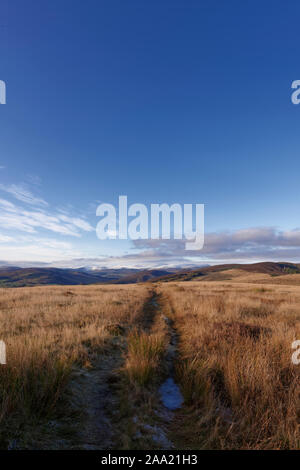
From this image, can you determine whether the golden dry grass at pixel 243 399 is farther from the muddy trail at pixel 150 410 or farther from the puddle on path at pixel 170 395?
the muddy trail at pixel 150 410

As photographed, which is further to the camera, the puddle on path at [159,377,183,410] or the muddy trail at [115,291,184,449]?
the puddle on path at [159,377,183,410]

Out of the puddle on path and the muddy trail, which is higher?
the muddy trail

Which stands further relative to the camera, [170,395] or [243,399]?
[170,395]

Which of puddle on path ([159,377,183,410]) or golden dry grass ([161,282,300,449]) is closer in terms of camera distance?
golden dry grass ([161,282,300,449])

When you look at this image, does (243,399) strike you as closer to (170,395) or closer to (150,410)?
(170,395)

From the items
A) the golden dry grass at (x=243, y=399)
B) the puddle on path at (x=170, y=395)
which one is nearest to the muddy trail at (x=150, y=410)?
the puddle on path at (x=170, y=395)

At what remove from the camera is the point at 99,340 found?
6930mm

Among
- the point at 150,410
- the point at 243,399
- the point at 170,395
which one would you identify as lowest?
the point at 170,395

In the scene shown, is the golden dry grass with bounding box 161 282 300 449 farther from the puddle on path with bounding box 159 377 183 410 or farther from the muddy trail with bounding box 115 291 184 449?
the muddy trail with bounding box 115 291 184 449

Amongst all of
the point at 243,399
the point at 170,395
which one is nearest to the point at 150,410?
the point at 170,395

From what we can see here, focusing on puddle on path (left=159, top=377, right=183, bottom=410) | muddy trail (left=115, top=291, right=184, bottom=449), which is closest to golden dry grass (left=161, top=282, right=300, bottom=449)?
puddle on path (left=159, top=377, right=183, bottom=410)

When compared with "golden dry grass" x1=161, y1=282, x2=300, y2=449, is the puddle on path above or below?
below
